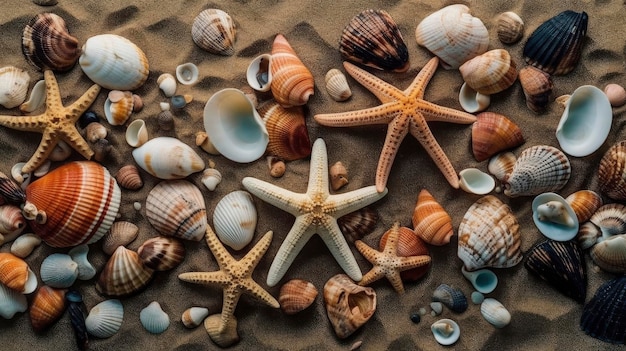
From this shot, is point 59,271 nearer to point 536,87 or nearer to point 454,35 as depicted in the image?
point 454,35

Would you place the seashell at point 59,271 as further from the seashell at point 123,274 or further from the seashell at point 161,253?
the seashell at point 161,253

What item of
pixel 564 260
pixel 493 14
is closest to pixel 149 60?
pixel 493 14

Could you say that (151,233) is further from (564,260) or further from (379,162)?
(564,260)

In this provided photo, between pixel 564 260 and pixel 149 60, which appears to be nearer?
pixel 564 260

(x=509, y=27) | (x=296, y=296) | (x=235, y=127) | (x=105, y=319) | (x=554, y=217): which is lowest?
(x=105, y=319)

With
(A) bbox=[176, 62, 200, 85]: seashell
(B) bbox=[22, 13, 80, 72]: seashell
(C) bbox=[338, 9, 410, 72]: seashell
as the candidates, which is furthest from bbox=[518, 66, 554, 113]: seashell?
(B) bbox=[22, 13, 80, 72]: seashell

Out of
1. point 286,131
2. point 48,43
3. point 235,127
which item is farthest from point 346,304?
point 48,43

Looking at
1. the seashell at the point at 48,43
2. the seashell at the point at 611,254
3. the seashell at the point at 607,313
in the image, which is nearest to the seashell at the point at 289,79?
the seashell at the point at 48,43
